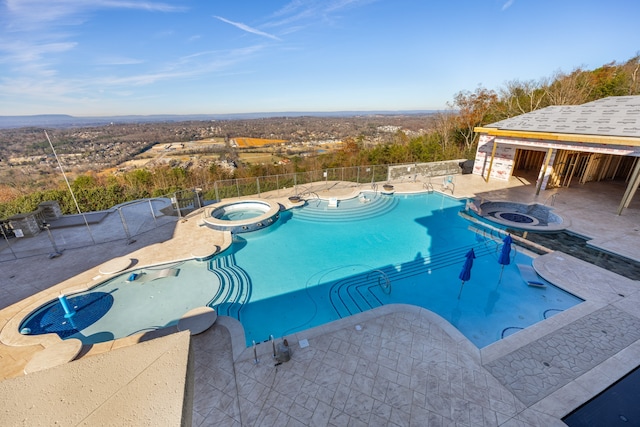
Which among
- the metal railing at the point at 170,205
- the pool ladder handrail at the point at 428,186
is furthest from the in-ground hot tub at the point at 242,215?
the pool ladder handrail at the point at 428,186

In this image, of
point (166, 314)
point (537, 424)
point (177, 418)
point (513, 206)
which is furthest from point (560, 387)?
point (513, 206)

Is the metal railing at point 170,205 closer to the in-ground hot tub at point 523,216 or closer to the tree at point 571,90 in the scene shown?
the in-ground hot tub at point 523,216

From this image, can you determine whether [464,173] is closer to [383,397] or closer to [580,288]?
[580,288]

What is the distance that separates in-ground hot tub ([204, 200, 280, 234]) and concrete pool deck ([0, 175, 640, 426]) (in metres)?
5.70

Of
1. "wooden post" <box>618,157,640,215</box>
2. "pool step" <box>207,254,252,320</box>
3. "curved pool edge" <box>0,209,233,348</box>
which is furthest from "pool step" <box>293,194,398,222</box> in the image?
"wooden post" <box>618,157,640,215</box>

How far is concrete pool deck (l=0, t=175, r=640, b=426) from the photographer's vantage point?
4902mm

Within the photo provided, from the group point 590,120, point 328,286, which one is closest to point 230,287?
point 328,286

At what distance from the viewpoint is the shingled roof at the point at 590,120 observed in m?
13.0

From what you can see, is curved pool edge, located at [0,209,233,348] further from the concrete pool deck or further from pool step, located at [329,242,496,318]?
pool step, located at [329,242,496,318]

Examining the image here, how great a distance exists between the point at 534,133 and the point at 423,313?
14.2 meters

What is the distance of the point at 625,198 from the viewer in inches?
493

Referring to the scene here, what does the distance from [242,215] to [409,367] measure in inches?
449

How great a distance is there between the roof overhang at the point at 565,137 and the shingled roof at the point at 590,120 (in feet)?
1.04

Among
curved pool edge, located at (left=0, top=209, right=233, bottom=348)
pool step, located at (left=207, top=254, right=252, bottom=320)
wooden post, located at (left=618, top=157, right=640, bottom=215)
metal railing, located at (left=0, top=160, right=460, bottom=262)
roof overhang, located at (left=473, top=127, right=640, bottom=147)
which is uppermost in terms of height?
roof overhang, located at (left=473, top=127, right=640, bottom=147)
